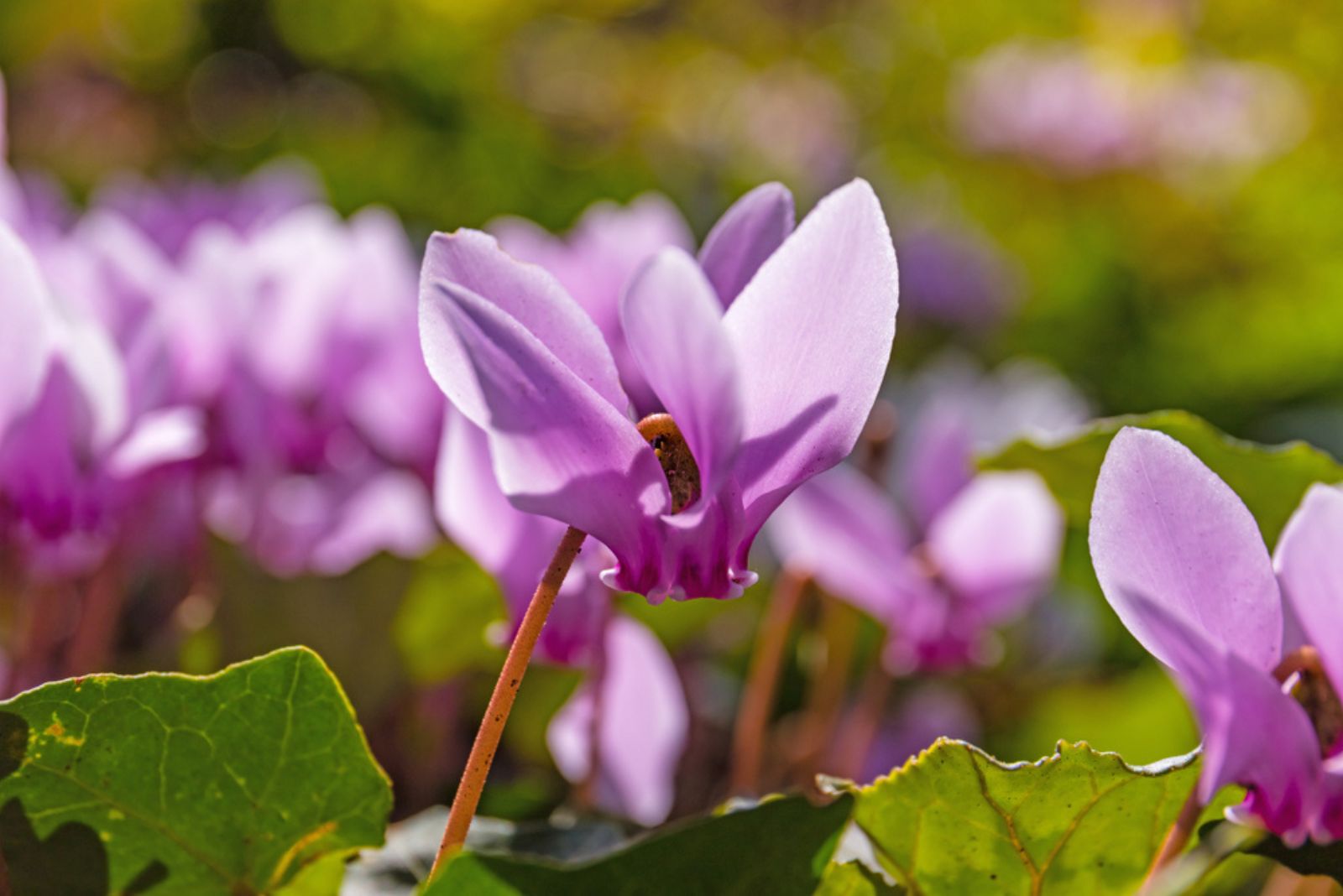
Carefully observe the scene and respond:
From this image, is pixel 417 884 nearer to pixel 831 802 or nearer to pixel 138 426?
pixel 831 802

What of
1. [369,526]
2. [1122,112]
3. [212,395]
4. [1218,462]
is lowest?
[1122,112]

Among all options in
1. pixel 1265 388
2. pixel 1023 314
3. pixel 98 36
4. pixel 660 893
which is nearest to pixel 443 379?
pixel 660 893

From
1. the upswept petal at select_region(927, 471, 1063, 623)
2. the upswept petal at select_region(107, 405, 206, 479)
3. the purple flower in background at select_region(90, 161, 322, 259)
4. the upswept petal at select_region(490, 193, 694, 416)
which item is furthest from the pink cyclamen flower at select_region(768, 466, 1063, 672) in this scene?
the purple flower in background at select_region(90, 161, 322, 259)

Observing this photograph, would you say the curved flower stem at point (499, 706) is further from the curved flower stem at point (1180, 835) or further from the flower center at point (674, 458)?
the curved flower stem at point (1180, 835)

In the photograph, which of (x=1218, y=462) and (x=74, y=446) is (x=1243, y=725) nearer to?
(x=1218, y=462)

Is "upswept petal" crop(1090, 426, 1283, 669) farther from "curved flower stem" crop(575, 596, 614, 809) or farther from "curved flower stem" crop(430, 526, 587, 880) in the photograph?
"curved flower stem" crop(575, 596, 614, 809)

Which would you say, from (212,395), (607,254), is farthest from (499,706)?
(607,254)
